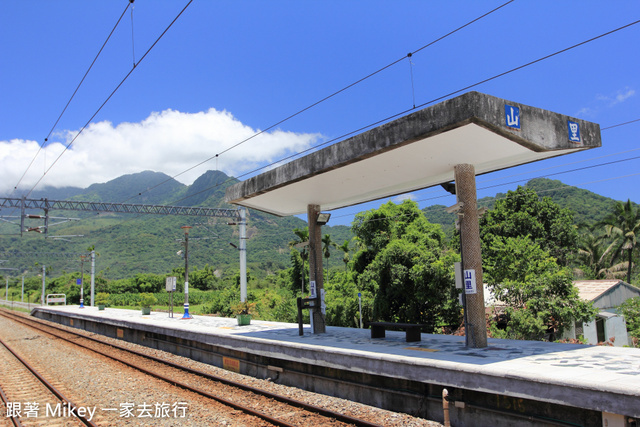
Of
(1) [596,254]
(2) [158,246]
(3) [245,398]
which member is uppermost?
(2) [158,246]

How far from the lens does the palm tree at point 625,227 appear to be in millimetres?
43531

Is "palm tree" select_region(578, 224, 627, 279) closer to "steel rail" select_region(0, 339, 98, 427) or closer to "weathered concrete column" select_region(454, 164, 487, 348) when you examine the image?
"weathered concrete column" select_region(454, 164, 487, 348)

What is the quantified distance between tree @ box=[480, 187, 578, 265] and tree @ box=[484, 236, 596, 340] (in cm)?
1414

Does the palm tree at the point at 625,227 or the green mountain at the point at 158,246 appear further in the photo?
the green mountain at the point at 158,246

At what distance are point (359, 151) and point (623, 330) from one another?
19.6 metres

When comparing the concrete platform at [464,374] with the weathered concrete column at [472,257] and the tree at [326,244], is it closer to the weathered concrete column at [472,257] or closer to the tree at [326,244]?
the weathered concrete column at [472,257]

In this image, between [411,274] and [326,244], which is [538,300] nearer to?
[411,274]

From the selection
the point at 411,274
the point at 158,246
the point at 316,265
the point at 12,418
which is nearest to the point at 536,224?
the point at 411,274

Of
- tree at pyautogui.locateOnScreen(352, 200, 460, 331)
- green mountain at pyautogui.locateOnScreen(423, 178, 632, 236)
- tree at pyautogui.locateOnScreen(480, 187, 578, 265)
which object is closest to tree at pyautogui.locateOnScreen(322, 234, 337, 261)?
tree at pyautogui.locateOnScreen(352, 200, 460, 331)

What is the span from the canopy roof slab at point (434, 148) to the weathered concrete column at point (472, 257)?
0.73m

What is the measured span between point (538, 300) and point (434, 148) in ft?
33.2

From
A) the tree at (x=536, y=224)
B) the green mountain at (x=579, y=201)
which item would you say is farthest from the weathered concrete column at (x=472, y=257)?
the green mountain at (x=579, y=201)

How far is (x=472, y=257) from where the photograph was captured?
9.99 meters

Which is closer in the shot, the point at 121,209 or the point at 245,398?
the point at 245,398
